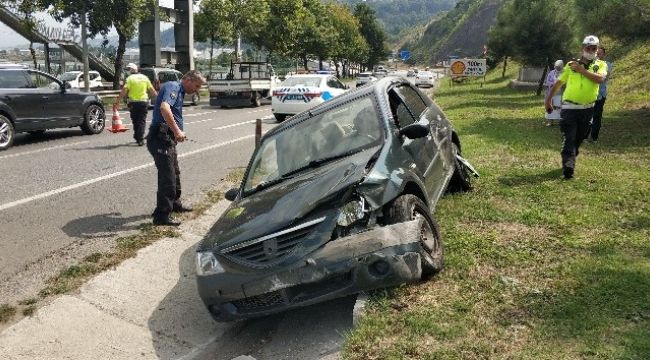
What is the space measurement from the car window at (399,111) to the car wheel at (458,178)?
1259mm

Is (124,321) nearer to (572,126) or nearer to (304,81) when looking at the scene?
(572,126)

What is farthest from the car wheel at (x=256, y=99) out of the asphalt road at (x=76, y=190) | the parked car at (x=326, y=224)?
the parked car at (x=326, y=224)

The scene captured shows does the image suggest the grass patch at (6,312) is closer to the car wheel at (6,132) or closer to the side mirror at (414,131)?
the side mirror at (414,131)

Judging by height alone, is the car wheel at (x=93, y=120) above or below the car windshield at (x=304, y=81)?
below

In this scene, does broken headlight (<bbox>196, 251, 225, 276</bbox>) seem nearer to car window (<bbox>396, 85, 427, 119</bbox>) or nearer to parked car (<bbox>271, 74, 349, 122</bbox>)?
car window (<bbox>396, 85, 427, 119</bbox>)

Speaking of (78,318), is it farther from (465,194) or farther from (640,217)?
(640,217)

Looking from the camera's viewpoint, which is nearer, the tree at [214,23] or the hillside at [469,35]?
the tree at [214,23]

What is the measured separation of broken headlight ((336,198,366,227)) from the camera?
3.80 m

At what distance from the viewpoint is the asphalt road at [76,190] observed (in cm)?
559

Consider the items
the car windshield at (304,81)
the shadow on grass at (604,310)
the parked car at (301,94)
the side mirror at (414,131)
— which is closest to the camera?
the shadow on grass at (604,310)

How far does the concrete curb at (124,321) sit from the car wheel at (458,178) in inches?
126

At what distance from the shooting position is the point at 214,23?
1529 inches

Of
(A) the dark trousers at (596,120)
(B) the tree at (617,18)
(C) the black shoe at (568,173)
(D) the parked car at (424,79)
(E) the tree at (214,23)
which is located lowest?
(C) the black shoe at (568,173)

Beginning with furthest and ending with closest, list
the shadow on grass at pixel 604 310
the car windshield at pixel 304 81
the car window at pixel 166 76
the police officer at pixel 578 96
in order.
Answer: the car window at pixel 166 76 < the car windshield at pixel 304 81 < the police officer at pixel 578 96 < the shadow on grass at pixel 604 310
